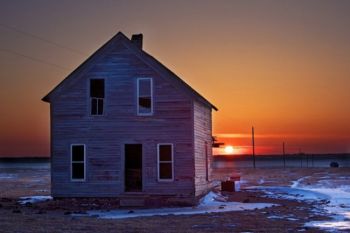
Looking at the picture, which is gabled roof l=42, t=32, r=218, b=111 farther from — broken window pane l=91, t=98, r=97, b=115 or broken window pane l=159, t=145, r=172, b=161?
broken window pane l=159, t=145, r=172, b=161

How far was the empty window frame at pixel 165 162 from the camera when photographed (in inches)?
1190

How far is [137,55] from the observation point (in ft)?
101

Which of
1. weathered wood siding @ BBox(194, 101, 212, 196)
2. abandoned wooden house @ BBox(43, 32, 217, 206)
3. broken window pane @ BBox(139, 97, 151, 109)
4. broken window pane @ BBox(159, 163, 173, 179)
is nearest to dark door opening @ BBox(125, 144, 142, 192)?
abandoned wooden house @ BBox(43, 32, 217, 206)

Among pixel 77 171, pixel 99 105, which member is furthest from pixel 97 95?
pixel 77 171

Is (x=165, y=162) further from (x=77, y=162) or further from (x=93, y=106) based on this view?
(x=93, y=106)

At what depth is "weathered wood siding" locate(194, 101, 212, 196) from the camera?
31.0 m

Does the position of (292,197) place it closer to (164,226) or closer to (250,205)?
(250,205)

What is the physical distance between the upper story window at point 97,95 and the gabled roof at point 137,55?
84cm

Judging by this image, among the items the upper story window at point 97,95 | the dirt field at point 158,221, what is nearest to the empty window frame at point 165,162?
the dirt field at point 158,221

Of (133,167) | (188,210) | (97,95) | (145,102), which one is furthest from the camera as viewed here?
(133,167)

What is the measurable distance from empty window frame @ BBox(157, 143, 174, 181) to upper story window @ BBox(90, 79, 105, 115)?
3.63m

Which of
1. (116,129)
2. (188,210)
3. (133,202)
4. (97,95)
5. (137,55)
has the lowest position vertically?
(188,210)

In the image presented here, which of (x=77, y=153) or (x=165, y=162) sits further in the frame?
(x=77, y=153)

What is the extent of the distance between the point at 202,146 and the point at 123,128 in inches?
191
